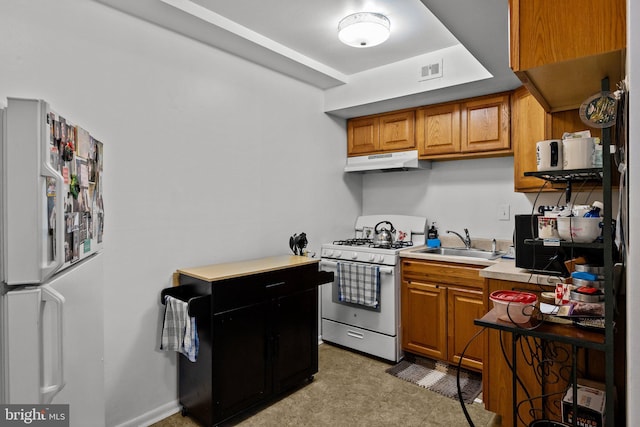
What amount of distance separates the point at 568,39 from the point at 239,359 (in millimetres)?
2292

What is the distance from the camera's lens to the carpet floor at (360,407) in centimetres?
230

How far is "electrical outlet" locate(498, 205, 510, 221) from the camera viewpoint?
10.6 ft

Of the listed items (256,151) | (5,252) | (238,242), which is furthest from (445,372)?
(5,252)

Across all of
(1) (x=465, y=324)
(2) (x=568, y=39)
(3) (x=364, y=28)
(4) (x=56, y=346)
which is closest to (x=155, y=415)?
(4) (x=56, y=346)

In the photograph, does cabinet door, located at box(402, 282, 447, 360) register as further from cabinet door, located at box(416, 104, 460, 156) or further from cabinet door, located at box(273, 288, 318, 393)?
cabinet door, located at box(416, 104, 460, 156)

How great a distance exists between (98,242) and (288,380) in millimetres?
1574

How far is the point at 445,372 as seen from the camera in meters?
2.95

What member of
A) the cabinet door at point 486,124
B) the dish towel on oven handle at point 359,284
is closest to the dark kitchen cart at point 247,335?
the dish towel on oven handle at point 359,284

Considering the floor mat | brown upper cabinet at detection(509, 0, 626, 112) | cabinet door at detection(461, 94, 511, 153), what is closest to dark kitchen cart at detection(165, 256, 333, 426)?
the floor mat

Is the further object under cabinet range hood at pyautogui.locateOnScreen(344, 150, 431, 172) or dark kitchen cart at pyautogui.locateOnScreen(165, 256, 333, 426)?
under cabinet range hood at pyautogui.locateOnScreen(344, 150, 431, 172)

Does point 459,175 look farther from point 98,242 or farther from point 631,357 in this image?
point 98,242

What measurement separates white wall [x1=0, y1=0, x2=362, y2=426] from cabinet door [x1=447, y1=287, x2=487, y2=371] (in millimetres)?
1464

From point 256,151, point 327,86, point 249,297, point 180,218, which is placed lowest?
point 249,297

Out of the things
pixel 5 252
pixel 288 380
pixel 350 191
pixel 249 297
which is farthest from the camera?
pixel 350 191
